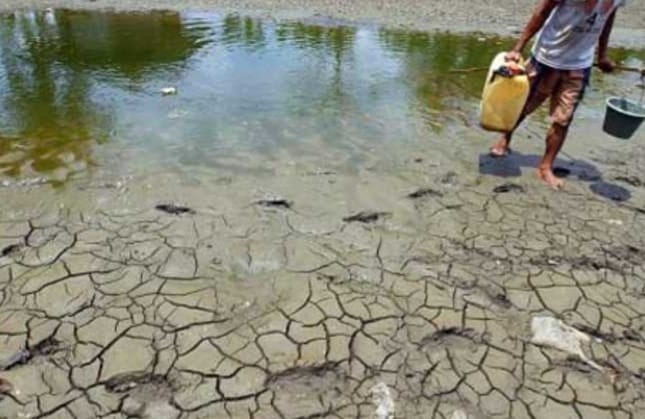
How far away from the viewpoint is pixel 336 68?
6918 millimetres

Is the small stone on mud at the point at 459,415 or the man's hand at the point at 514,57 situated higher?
the man's hand at the point at 514,57

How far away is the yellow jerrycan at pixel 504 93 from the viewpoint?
3.68m

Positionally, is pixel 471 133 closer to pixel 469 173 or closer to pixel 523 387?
pixel 469 173

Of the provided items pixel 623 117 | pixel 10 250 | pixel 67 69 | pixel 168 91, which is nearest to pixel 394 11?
pixel 168 91

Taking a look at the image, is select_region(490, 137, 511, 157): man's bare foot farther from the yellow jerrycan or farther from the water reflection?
the water reflection

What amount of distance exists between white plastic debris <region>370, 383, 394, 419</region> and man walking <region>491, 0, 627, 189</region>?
8.07 feet

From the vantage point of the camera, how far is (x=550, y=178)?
3.98m

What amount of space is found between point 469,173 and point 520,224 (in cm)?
79

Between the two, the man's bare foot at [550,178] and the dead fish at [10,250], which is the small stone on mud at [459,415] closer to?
the man's bare foot at [550,178]

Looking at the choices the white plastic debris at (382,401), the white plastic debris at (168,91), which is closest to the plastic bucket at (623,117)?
the white plastic debris at (382,401)

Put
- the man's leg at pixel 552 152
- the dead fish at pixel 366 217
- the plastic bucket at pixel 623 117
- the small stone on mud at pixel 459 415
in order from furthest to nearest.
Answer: the man's leg at pixel 552 152 < the plastic bucket at pixel 623 117 < the dead fish at pixel 366 217 < the small stone on mud at pixel 459 415

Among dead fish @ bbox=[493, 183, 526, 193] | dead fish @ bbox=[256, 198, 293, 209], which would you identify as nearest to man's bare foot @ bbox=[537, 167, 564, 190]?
dead fish @ bbox=[493, 183, 526, 193]

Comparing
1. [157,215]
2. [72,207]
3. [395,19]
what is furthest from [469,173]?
[395,19]

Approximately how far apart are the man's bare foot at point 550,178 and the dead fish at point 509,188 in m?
0.24
